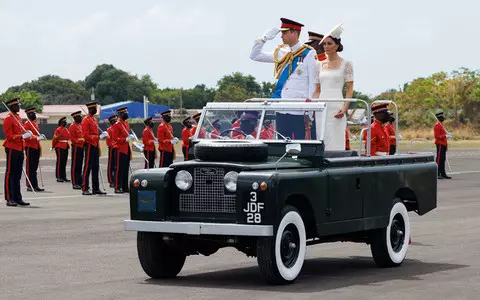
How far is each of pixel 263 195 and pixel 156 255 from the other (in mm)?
1456

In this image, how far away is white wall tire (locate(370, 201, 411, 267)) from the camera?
42.1 ft

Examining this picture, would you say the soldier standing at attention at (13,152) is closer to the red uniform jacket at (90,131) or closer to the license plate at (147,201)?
the red uniform jacket at (90,131)

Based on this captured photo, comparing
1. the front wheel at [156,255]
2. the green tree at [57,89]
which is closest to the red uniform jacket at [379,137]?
the front wheel at [156,255]

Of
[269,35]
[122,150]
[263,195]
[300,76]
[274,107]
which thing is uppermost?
[269,35]

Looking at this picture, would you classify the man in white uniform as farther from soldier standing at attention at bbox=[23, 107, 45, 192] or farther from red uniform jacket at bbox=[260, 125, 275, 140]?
soldier standing at attention at bbox=[23, 107, 45, 192]

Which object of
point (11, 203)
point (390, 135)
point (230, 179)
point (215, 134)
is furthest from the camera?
point (11, 203)

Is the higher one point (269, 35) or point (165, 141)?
point (269, 35)

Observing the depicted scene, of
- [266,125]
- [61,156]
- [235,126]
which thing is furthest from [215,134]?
[61,156]

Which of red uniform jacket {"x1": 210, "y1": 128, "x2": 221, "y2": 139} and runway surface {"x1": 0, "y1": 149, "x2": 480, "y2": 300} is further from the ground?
red uniform jacket {"x1": 210, "y1": 128, "x2": 221, "y2": 139}

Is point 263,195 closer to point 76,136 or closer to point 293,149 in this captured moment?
point 293,149

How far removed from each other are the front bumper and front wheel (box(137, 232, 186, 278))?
0.82 feet

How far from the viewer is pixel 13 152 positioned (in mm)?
22891

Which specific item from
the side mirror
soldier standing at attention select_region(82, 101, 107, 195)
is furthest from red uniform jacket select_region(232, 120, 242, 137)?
soldier standing at attention select_region(82, 101, 107, 195)

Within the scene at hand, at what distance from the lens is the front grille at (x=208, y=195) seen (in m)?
11.2
